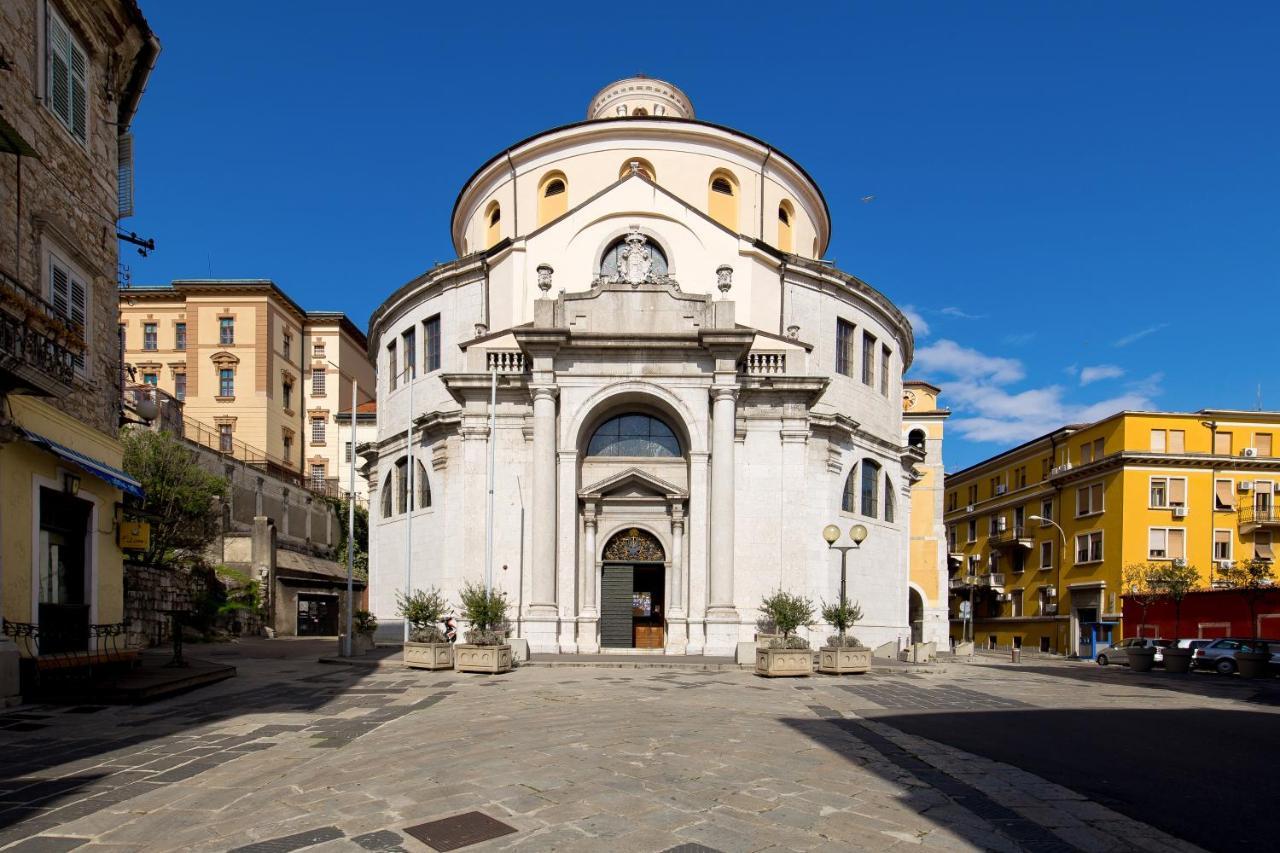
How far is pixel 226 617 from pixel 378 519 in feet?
24.4

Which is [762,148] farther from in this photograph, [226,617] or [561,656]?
[226,617]

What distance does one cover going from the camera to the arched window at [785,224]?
119 ft

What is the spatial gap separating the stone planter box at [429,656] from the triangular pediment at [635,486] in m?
7.27

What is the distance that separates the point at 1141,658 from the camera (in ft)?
116

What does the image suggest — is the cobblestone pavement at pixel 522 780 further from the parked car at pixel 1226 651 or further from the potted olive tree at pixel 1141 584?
the potted olive tree at pixel 1141 584

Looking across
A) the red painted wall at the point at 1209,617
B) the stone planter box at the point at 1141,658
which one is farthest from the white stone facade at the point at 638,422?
the red painted wall at the point at 1209,617

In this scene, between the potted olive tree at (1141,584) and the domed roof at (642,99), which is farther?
the potted olive tree at (1141,584)

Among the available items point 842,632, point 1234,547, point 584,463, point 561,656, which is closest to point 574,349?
point 584,463

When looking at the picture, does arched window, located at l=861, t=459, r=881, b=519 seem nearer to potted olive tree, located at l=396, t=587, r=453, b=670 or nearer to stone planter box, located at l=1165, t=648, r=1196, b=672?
stone planter box, located at l=1165, t=648, r=1196, b=672

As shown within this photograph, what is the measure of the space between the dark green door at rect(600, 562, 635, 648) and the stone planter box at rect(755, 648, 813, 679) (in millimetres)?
6751

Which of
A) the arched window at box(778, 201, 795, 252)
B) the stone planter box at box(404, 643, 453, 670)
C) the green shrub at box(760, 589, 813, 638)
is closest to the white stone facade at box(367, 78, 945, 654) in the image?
the arched window at box(778, 201, 795, 252)

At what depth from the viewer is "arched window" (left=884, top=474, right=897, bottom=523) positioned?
3491 cm

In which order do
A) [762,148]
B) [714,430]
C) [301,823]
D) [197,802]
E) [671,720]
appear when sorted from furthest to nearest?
[762,148]
[714,430]
[671,720]
[197,802]
[301,823]

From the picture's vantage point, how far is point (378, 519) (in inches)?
1405
